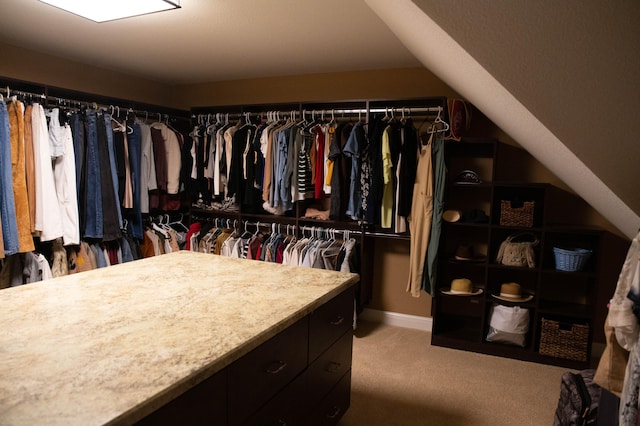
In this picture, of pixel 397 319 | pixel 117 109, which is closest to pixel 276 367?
pixel 397 319

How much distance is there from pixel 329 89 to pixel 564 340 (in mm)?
2913

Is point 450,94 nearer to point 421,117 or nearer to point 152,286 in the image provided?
point 421,117

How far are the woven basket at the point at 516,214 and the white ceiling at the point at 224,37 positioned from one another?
144 centimetres

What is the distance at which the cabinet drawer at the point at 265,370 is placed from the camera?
3.85 ft

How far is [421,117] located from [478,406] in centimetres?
233

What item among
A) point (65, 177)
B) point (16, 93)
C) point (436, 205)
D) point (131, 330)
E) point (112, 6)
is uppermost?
point (112, 6)

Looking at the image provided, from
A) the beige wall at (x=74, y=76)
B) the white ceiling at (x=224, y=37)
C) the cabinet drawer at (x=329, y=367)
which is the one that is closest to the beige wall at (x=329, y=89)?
the beige wall at (x=74, y=76)

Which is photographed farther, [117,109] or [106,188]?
[117,109]

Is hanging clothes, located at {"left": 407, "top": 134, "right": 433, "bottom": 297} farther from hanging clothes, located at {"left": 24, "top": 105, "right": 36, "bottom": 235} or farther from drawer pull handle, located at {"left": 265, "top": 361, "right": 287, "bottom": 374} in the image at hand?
hanging clothes, located at {"left": 24, "top": 105, "right": 36, "bottom": 235}

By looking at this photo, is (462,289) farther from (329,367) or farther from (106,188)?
(106,188)

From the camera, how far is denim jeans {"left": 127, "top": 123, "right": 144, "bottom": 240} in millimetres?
3561

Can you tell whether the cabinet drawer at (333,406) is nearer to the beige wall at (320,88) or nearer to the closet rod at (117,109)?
the beige wall at (320,88)

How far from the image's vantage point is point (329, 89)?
12.5ft

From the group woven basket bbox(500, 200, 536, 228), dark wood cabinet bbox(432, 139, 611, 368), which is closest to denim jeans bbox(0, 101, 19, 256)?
dark wood cabinet bbox(432, 139, 611, 368)
